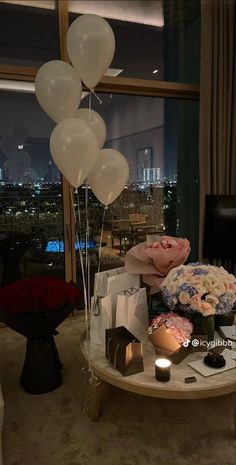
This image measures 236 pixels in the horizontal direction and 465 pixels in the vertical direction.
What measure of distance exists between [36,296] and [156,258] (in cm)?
70

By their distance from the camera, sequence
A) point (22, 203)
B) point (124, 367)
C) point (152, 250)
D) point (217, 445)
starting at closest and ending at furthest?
point (124, 367) < point (217, 445) < point (152, 250) < point (22, 203)

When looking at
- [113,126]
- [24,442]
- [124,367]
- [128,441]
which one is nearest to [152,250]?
[124,367]

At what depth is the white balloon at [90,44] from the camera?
66.6 inches

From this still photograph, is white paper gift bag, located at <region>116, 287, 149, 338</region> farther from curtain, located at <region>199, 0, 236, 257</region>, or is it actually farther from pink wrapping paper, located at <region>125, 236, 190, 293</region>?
curtain, located at <region>199, 0, 236, 257</region>

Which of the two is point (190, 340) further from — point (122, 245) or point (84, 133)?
point (122, 245)

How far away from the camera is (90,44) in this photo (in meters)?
1.69

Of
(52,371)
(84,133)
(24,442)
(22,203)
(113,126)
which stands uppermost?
(113,126)

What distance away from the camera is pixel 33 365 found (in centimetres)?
201

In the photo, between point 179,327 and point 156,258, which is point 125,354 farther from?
point 156,258

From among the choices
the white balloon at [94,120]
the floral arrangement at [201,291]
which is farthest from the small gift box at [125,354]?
the white balloon at [94,120]

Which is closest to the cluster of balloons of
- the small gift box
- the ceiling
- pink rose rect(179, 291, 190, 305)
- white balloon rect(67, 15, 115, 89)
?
white balloon rect(67, 15, 115, 89)

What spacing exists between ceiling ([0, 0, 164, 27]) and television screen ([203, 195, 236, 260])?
1768 millimetres

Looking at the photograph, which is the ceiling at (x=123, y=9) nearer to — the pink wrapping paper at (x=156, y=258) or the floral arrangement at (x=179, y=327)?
the pink wrapping paper at (x=156, y=258)

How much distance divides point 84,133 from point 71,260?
1757mm
